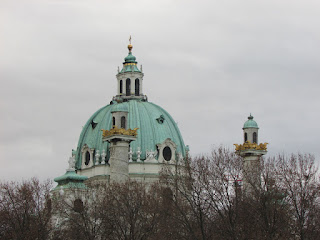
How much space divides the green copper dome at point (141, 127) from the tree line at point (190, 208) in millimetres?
26746

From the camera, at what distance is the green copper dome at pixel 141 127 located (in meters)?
133

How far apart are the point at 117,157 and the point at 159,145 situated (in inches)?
1244

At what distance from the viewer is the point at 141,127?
438 ft

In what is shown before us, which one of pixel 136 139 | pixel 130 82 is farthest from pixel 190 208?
pixel 130 82

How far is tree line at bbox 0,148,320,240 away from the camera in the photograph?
285 feet

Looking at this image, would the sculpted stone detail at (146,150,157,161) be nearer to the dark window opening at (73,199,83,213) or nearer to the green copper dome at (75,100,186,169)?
the green copper dome at (75,100,186,169)

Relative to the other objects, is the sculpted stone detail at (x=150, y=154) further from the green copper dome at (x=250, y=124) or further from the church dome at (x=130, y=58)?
the green copper dome at (x=250, y=124)

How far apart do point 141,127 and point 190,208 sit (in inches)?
1737

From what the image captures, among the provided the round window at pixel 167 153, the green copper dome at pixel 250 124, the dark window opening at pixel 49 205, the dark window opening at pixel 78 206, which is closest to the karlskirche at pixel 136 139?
the round window at pixel 167 153

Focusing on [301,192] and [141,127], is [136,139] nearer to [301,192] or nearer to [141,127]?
[141,127]

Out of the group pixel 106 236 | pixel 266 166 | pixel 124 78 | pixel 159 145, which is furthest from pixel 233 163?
pixel 124 78

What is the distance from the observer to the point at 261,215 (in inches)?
3428

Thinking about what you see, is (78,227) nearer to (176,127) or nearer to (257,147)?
(257,147)

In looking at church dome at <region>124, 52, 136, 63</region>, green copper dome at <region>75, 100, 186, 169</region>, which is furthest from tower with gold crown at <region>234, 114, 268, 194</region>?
church dome at <region>124, 52, 136, 63</region>
